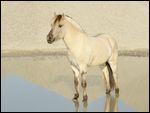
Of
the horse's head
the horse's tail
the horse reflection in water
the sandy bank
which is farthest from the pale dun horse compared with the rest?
the sandy bank

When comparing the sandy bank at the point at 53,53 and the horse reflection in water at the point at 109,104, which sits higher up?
the horse reflection in water at the point at 109,104

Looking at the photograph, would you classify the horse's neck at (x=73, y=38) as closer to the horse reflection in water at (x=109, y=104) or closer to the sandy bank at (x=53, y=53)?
the horse reflection in water at (x=109, y=104)

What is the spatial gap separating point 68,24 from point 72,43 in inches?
21.0

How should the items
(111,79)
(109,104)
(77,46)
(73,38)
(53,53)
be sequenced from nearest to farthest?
(109,104) < (77,46) < (73,38) < (111,79) < (53,53)

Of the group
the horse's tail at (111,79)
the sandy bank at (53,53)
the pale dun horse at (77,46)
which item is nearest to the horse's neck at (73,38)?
the pale dun horse at (77,46)

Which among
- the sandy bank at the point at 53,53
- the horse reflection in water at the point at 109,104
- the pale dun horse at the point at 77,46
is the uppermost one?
the pale dun horse at the point at 77,46

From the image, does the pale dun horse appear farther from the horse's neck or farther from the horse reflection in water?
the horse reflection in water

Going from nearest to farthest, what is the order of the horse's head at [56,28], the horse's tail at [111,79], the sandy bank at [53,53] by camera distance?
the horse's head at [56,28] < the horse's tail at [111,79] < the sandy bank at [53,53]

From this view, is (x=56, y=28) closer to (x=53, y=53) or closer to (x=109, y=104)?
(x=109, y=104)

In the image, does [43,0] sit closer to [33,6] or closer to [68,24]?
[33,6]

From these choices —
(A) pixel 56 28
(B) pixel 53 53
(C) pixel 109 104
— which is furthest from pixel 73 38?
(B) pixel 53 53

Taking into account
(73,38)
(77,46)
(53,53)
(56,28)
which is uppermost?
(56,28)

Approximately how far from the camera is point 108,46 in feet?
50.0

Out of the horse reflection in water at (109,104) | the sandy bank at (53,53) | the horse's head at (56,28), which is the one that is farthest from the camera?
the sandy bank at (53,53)
